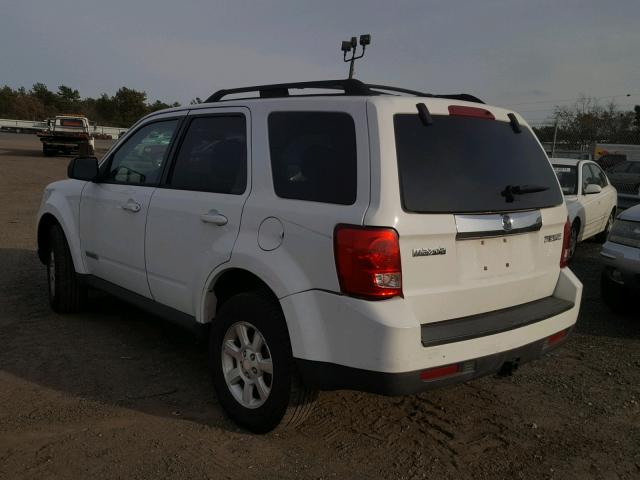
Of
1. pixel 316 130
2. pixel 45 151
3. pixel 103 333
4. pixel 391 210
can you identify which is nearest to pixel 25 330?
pixel 103 333

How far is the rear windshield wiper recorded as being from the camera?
295 centimetres

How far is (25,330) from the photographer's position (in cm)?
459

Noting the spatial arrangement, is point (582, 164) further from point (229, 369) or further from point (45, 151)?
point (45, 151)

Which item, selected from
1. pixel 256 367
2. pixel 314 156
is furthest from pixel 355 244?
pixel 256 367

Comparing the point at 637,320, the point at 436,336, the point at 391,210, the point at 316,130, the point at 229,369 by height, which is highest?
the point at 316,130

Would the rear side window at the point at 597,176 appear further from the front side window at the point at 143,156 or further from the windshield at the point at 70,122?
the windshield at the point at 70,122

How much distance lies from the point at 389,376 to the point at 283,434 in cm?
92

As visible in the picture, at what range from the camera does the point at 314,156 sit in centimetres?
287

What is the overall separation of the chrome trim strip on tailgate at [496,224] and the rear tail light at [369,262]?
39 centimetres

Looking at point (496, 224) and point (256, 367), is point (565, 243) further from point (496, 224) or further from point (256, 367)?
point (256, 367)

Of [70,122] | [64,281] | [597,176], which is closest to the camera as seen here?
[64,281]

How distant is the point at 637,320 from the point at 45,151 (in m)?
27.9

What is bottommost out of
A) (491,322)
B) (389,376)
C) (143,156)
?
(389,376)

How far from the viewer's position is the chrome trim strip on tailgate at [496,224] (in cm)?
271
